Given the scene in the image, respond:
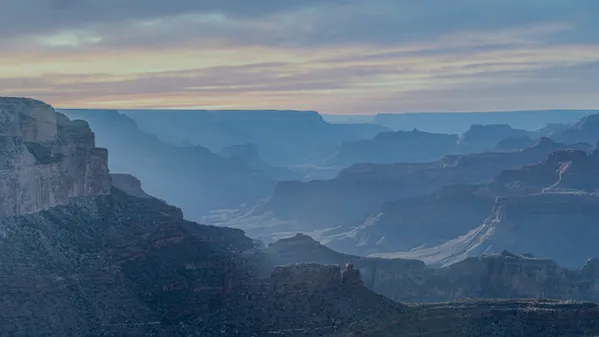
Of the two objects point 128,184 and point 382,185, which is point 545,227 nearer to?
point 382,185

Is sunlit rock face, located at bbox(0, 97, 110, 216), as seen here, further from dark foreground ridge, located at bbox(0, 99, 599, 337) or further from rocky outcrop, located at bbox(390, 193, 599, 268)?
rocky outcrop, located at bbox(390, 193, 599, 268)

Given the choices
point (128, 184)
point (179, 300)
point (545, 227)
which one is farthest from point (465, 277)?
point (545, 227)

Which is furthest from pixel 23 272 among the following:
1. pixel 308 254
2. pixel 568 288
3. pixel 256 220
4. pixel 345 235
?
pixel 256 220

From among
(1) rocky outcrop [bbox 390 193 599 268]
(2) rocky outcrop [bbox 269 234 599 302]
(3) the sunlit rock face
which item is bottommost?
(2) rocky outcrop [bbox 269 234 599 302]

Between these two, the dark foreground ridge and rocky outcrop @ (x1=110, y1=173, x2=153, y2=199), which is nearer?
the dark foreground ridge

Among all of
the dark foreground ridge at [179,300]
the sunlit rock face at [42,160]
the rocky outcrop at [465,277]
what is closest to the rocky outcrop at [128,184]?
the rocky outcrop at [465,277]

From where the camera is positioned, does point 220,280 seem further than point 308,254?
No

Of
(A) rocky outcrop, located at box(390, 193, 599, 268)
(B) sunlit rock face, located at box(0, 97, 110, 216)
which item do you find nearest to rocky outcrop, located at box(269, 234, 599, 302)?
(B) sunlit rock face, located at box(0, 97, 110, 216)

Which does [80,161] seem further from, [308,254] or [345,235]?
Answer: [345,235]
